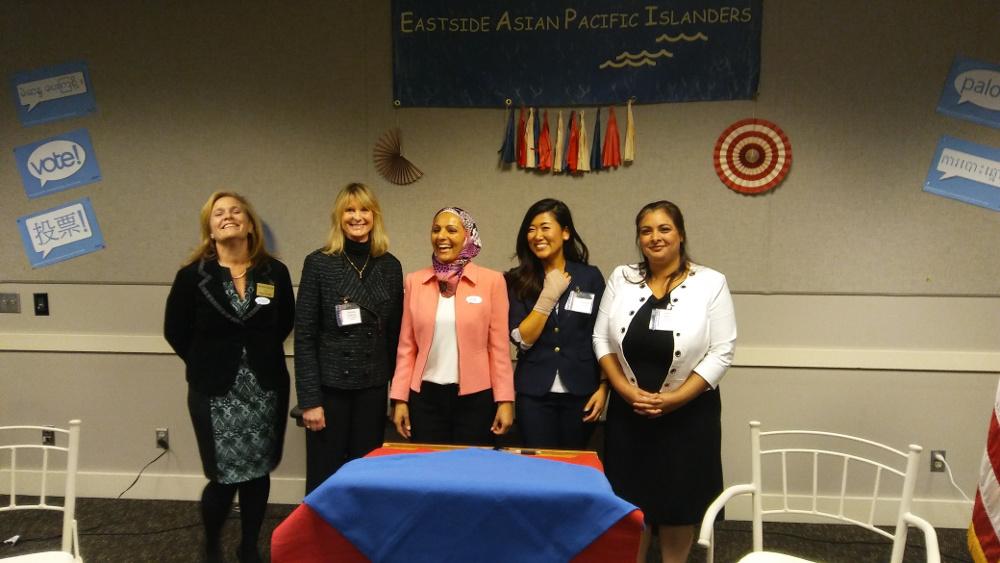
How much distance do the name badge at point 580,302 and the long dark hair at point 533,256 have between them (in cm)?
12

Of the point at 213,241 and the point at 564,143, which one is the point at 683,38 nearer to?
the point at 564,143

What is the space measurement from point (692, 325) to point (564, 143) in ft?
4.12

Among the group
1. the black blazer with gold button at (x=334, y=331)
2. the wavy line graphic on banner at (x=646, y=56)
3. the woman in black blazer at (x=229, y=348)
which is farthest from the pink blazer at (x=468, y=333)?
the wavy line graphic on banner at (x=646, y=56)

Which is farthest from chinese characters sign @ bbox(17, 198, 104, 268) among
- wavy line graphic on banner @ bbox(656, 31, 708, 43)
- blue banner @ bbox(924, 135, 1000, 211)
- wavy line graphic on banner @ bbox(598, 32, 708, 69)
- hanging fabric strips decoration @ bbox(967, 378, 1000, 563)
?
blue banner @ bbox(924, 135, 1000, 211)

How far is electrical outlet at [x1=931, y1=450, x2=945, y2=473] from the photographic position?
2801mm

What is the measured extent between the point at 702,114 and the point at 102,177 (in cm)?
305

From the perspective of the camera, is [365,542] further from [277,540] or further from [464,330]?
[464,330]

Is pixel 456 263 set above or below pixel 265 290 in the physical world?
above

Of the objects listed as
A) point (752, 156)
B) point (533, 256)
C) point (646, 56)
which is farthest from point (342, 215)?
point (752, 156)

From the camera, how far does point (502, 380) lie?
6.98 ft

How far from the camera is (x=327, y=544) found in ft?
4.16

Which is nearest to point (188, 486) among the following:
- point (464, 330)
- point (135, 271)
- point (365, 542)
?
point (135, 271)

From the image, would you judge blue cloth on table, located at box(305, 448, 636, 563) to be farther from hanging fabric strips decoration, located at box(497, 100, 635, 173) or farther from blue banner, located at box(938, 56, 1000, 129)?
blue banner, located at box(938, 56, 1000, 129)

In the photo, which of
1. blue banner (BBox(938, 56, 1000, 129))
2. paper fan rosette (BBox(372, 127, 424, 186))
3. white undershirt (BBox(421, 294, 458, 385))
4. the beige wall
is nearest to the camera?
white undershirt (BBox(421, 294, 458, 385))
